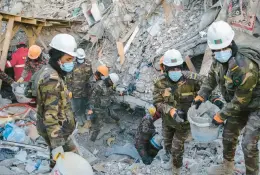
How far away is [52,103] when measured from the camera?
15.0 feet

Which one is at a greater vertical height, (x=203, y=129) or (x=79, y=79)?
(x=203, y=129)

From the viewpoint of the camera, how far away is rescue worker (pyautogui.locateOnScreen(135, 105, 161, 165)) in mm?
7211

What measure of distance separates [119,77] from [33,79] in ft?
16.7

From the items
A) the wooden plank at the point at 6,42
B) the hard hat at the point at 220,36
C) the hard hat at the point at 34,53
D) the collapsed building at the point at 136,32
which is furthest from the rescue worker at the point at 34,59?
the hard hat at the point at 220,36

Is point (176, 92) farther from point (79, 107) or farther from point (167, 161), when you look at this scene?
point (79, 107)

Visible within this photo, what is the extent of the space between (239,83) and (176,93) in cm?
130

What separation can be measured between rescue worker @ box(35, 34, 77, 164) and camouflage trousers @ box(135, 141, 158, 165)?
2745mm

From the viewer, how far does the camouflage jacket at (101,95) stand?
335 inches

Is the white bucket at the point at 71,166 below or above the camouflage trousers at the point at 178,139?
above

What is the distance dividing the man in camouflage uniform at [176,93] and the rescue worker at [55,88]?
140 centimetres

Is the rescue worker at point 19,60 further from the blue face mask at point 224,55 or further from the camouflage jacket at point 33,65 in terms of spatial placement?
the blue face mask at point 224,55

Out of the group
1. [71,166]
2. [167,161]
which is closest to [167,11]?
[167,161]

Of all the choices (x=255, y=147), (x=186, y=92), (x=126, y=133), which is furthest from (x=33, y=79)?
(x=126, y=133)

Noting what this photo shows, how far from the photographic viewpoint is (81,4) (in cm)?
1159
